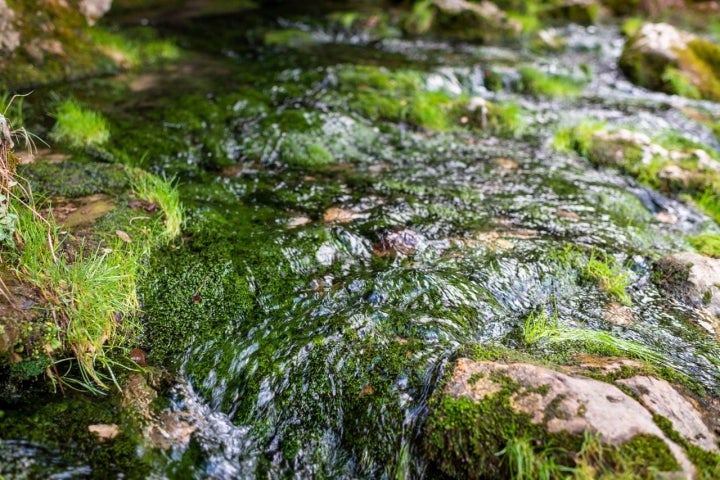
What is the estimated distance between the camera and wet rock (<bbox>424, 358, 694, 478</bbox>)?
7.64 feet

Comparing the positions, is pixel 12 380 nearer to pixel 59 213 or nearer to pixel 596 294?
pixel 59 213

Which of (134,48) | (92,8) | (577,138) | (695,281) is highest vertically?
(92,8)

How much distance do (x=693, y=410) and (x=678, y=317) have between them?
1.42 metres

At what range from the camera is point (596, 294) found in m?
4.03

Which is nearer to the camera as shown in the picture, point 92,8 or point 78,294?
point 78,294

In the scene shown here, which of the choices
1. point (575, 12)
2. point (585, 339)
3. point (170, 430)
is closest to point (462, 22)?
point (575, 12)

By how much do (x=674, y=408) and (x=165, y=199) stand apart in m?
4.22

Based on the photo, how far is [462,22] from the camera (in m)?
14.2

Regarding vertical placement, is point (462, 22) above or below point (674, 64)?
above

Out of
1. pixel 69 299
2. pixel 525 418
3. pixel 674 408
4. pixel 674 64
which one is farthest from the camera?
pixel 674 64

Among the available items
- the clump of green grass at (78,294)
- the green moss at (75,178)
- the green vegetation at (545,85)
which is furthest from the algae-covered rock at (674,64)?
the clump of green grass at (78,294)

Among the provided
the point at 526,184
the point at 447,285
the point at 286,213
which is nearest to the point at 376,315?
the point at 447,285

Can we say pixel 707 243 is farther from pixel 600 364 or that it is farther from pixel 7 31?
pixel 7 31

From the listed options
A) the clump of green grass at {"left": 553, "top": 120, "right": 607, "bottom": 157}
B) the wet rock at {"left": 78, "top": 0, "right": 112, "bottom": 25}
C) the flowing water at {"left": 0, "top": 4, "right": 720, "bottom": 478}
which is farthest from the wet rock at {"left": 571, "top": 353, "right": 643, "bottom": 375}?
the wet rock at {"left": 78, "top": 0, "right": 112, "bottom": 25}
